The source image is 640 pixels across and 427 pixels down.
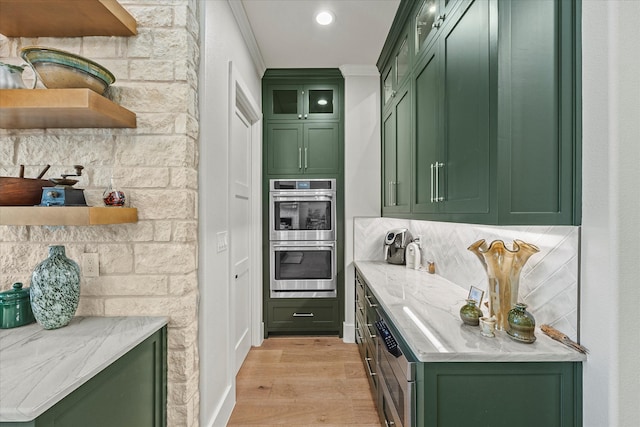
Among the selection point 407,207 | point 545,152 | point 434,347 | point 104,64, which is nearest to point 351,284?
point 407,207

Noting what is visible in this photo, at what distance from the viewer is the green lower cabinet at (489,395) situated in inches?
48.2

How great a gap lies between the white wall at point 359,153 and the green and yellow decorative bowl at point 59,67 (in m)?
2.52

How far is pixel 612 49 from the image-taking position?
3.50ft

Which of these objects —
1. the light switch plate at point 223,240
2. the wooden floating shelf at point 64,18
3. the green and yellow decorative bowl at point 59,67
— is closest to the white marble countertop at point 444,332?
the light switch plate at point 223,240

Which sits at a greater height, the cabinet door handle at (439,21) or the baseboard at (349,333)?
the cabinet door handle at (439,21)

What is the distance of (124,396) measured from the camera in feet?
4.13

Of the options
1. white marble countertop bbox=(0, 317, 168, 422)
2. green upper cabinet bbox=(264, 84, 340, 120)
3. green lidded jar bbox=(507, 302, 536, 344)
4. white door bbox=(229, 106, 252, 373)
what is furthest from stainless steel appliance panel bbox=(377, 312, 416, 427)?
green upper cabinet bbox=(264, 84, 340, 120)

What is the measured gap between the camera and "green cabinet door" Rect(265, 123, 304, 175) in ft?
11.8

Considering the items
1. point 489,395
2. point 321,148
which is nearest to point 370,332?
point 489,395

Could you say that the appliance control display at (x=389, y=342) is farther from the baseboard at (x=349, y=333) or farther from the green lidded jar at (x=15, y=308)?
the baseboard at (x=349, y=333)

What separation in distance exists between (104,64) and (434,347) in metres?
1.92

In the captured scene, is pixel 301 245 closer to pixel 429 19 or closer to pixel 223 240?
pixel 223 240

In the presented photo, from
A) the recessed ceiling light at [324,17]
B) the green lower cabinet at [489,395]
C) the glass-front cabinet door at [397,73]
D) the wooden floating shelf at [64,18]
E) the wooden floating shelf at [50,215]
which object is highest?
the recessed ceiling light at [324,17]

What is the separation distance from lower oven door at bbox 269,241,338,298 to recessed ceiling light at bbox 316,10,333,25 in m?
2.05
